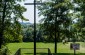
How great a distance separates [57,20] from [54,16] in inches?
29.4

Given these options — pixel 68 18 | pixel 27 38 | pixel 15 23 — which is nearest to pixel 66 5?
pixel 68 18

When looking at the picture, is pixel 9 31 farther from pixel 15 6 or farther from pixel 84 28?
pixel 84 28

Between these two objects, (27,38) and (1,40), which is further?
(27,38)

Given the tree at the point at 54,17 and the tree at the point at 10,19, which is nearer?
the tree at the point at 10,19

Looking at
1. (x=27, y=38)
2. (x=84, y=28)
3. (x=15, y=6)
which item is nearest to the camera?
(x=15, y=6)

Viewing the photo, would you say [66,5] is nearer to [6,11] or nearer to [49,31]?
[49,31]

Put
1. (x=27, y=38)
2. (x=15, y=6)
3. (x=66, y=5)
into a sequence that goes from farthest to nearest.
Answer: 1. (x=27, y=38)
2. (x=66, y=5)
3. (x=15, y=6)

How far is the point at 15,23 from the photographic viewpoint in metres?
30.6

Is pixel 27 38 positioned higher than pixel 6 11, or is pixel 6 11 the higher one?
pixel 6 11

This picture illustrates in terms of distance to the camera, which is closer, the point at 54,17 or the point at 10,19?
the point at 10,19

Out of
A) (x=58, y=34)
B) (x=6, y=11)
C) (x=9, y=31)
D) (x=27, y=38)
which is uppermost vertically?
(x=6, y=11)

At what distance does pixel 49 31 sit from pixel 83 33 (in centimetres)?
580

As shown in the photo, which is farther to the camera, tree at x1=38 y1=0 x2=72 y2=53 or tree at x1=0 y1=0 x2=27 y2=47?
tree at x1=38 y1=0 x2=72 y2=53

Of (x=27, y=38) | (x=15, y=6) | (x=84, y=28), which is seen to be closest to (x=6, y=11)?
(x=15, y=6)
